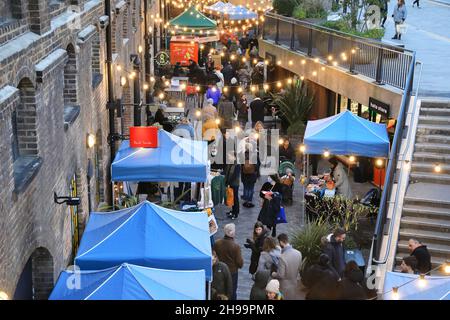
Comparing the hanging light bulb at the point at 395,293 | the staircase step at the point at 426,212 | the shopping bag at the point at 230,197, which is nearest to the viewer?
the hanging light bulb at the point at 395,293

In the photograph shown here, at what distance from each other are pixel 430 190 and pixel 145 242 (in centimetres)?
671

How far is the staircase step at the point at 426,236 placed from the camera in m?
13.2

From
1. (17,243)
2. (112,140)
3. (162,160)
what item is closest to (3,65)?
(17,243)

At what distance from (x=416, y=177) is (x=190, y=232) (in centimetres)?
605

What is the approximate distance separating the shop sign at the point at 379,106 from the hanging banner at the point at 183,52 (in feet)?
41.1

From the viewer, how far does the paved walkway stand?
1852 centimetres

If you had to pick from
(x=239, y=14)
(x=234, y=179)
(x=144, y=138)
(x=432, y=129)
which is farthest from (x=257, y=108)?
(x=239, y=14)

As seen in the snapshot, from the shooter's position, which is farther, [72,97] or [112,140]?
[112,140]

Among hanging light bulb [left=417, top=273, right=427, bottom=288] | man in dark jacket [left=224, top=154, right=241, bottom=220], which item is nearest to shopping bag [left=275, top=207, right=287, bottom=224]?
man in dark jacket [left=224, top=154, right=241, bottom=220]

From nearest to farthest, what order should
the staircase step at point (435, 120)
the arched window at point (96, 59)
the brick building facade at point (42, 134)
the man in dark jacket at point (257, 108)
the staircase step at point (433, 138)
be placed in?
the brick building facade at point (42, 134) < the arched window at point (96, 59) < the staircase step at point (433, 138) < the staircase step at point (435, 120) < the man in dark jacket at point (257, 108)

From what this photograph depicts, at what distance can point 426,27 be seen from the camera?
30.4 metres

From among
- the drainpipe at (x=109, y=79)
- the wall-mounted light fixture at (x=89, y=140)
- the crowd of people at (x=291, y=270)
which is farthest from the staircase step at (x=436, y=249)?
the drainpipe at (x=109, y=79)

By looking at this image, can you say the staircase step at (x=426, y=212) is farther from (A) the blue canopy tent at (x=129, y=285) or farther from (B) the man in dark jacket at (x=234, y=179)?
(A) the blue canopy tent at (x=129, y=285)
